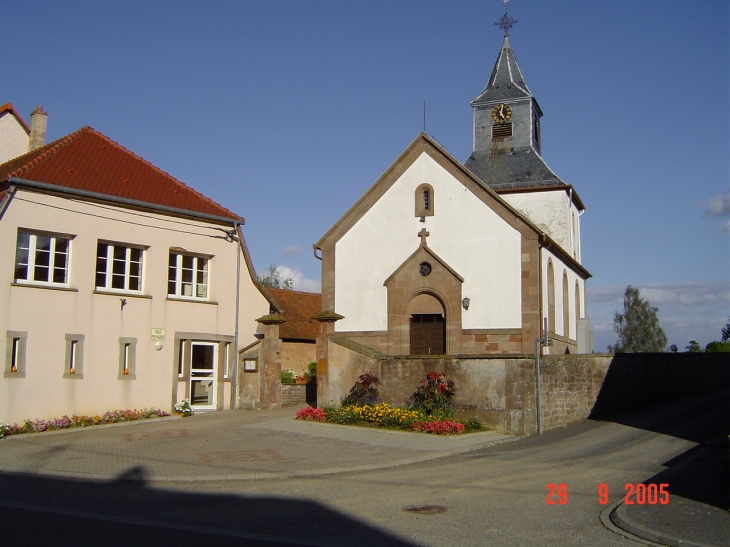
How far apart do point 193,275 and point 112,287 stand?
2644 mm

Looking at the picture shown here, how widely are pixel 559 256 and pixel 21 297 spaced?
17195 millimetres

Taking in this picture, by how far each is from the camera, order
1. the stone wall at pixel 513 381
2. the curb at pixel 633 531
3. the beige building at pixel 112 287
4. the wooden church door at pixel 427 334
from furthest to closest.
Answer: the wooden church door at pixel 427 334 → the beige building at pixel 112 287 → the stone wall at pixel 513 381 → the curb at pixel 633 531

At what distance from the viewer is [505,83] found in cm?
3206

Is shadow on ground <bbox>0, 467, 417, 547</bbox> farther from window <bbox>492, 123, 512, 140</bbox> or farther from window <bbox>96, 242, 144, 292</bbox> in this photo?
window <bbox>492, 123, 512, 140</bbox>

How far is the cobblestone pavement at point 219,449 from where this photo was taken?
1268 centimetres

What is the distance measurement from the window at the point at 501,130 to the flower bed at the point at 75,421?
18078mm

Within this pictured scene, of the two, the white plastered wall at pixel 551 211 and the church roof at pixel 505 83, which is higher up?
the church roof at pixel 505 83

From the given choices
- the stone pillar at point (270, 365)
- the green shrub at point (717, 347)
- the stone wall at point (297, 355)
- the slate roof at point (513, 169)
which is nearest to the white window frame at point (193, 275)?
the stone pillar at point (270, 365)

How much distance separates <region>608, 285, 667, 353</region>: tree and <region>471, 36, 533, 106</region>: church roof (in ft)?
137

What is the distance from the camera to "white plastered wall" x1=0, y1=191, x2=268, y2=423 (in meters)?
18.5

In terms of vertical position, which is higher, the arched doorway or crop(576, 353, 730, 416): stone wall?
the arched doorway

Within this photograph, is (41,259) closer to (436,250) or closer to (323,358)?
(323,358)

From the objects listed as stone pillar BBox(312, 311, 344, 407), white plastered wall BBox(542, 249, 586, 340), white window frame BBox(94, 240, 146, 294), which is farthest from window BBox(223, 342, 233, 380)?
white plastered wall BBox(542, 249, 586, 340)

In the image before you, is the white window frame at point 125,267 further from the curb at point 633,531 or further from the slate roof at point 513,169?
the curb at point 633,531
